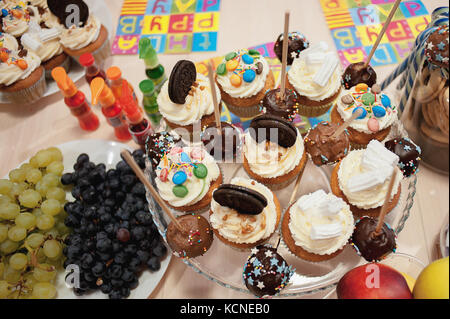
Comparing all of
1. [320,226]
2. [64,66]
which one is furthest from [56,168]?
[320,226]

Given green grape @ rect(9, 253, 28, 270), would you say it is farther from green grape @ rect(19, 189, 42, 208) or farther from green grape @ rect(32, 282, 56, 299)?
green grape @ rect(19, 189, 42, 208)

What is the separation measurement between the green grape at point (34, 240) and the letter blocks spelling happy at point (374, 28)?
1.84m

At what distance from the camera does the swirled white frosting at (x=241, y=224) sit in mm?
1423

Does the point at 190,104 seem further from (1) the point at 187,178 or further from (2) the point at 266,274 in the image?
(2) the point at 266,274

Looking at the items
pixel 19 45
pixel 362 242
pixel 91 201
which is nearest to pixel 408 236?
pixel 362 242

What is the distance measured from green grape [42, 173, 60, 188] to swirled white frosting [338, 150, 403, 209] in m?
1.36

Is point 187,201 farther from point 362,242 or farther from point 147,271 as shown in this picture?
point 362,242

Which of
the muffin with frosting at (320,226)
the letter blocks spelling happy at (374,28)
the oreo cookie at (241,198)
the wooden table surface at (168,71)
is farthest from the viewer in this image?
the letter blocks spelling happy at (374,28)

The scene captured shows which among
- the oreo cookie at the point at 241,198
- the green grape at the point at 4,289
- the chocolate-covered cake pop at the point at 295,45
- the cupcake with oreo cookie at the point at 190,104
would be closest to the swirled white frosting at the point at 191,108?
the cupcake with oreo cookie at the point at 190,104

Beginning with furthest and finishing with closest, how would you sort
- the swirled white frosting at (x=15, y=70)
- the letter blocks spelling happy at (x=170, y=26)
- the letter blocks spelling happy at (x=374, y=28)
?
1. the letter blocks spelling happy at (x=170, y=26)
2. the letter blocks spelling happy at (x=374, y=28)
3. the swirled white frosting at (x=15, y=70)

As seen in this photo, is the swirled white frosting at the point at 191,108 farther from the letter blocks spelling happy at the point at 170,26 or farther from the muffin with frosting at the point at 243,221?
the letter blocks spelling happy at the point at 170,26

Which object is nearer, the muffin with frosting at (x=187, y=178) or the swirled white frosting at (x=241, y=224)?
the swirled white frosting at (x=241, y=224)

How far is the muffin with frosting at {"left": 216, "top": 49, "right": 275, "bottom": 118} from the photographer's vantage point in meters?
1.77

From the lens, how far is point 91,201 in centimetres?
172
